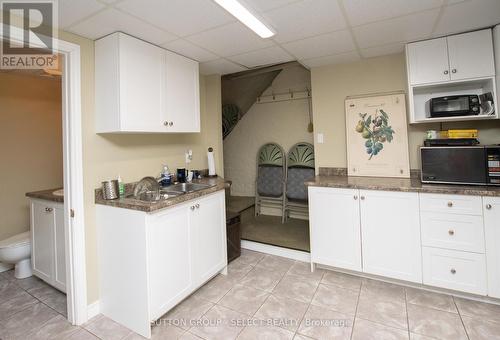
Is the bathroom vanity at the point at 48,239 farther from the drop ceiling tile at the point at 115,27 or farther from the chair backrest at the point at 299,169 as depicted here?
the chair backrest at the point at 299,169

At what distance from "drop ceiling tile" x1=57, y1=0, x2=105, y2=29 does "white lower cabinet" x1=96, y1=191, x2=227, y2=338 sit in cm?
132

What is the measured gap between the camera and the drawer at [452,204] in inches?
77.3

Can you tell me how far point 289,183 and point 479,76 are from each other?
7.75ft

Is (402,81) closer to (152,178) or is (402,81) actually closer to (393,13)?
(393,13)

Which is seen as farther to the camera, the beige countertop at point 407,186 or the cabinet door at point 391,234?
the cabinet door at point 391,234

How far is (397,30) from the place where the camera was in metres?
2.11

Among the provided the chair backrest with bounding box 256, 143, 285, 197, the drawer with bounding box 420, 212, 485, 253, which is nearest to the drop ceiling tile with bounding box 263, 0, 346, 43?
the drawer with bounding box 420, 212, 485, 253

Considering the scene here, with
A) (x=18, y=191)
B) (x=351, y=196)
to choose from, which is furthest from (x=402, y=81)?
(x=18, y=191)

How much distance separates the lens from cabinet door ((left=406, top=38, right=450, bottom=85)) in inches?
88.7

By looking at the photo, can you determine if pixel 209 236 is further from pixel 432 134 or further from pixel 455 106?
pixel 455 106

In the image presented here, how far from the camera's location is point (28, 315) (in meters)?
2.04

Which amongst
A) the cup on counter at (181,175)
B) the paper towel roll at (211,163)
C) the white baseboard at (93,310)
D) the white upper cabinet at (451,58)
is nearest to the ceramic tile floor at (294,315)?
the white baseboard at (93,310)

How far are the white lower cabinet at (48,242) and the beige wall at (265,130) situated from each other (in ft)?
9.01

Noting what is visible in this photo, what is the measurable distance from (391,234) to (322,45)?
70.9 inches
